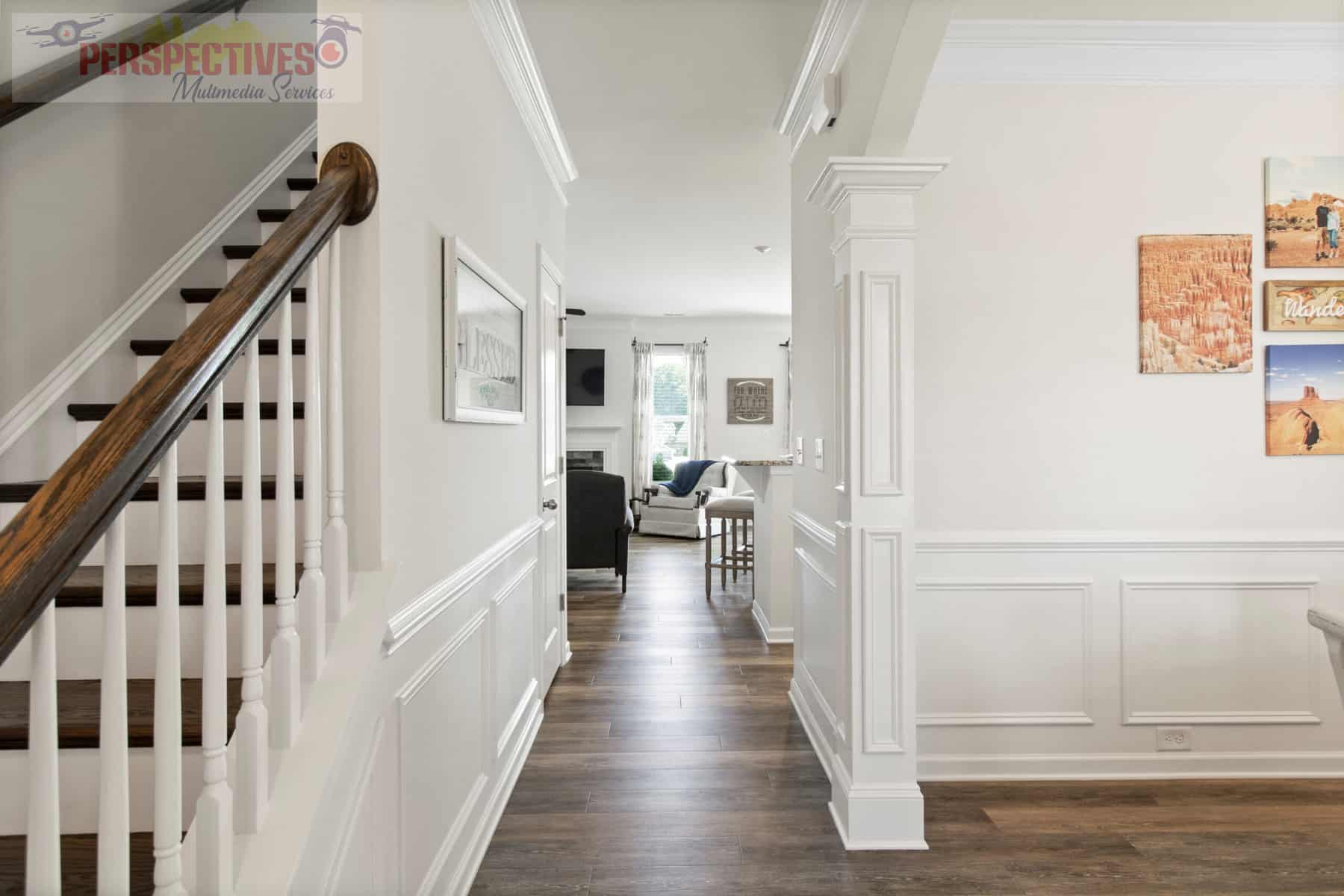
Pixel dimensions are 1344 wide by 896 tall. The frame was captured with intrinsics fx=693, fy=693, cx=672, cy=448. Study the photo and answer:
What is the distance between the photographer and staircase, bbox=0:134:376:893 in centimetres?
71

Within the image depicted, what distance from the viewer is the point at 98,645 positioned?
1349 mm

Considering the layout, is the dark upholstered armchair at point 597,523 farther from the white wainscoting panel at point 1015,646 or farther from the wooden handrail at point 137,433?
the wooden handrail at point 137,433

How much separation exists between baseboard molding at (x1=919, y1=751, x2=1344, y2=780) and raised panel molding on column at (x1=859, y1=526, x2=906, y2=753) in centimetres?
56

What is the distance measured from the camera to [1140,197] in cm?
250

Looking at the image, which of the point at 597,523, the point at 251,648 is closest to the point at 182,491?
the point at 251,648

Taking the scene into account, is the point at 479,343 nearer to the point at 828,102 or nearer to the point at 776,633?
the point at 828,102

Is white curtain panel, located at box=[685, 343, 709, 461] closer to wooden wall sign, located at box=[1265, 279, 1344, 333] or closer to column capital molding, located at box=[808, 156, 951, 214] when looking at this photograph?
wooden wall sign, located at box=[1265, 279, 1344, 333]

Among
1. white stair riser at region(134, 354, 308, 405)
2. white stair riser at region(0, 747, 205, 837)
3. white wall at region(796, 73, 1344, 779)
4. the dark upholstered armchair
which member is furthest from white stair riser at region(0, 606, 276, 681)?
the dark upholstered armchair

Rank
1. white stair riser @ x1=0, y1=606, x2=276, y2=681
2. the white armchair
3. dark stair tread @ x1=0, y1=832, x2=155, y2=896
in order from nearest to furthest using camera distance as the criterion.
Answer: dark stair tread @ x1=0, y1=832, x2=155, y2=896 → white stair riser @ x1=0, y1=606, x2=276, y2=681 → the white armchair

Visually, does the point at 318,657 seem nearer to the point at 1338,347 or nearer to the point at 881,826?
the point at 881,826

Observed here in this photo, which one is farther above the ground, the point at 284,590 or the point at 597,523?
the point at 284,590

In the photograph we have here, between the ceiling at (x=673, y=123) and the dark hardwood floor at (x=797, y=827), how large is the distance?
2.66m

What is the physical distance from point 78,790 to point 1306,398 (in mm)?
3626

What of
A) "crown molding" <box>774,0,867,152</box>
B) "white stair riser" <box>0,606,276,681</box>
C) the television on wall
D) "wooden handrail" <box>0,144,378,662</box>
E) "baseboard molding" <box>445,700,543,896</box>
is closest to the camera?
"wooden handrail" <box>0,144,378,662</box>
